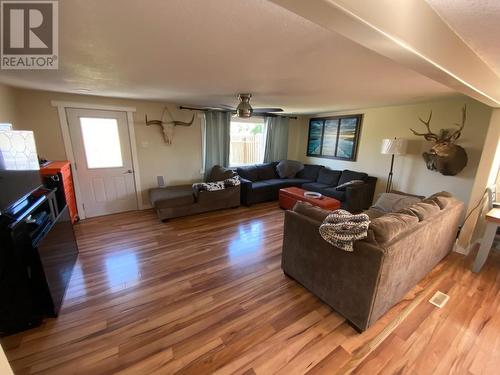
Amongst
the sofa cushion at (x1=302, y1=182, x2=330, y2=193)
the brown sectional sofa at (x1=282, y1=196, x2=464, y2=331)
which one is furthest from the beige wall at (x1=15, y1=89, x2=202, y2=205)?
the brown sectional sofa at (x1=282, y1=196, x2=464, y2=331)

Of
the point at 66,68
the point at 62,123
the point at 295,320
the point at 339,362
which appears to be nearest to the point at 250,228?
the point at 295,320

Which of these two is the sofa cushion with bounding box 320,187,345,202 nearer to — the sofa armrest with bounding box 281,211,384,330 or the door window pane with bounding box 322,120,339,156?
the door window pane with bounding box 322,120,339,156

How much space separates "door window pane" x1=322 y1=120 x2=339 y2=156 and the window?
1659 millimetres

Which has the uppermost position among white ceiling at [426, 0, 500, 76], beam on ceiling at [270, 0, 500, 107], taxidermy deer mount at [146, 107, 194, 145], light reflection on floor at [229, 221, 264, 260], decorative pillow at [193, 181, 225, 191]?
white ceiling at [426, 0, 500, 76]

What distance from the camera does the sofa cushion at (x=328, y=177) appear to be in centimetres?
491

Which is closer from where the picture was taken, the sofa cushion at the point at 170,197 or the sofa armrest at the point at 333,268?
the sofa armrest at the point at 333,268

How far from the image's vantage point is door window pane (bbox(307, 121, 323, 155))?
562cm

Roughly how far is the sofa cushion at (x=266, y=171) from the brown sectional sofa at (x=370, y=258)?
10.5 feet

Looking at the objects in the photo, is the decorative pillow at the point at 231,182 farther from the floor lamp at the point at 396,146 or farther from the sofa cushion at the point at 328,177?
the floor lamp at the point at 396,146

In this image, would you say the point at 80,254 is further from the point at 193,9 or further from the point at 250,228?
the point at 193,9

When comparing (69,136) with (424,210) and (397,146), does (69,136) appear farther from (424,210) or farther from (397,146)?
(397,146)

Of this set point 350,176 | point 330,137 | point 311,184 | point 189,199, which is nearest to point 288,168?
point 311,184

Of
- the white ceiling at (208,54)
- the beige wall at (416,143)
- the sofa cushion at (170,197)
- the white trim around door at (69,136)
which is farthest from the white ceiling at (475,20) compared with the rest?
the white trim around door at (69,136)

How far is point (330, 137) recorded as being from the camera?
5.39 m
